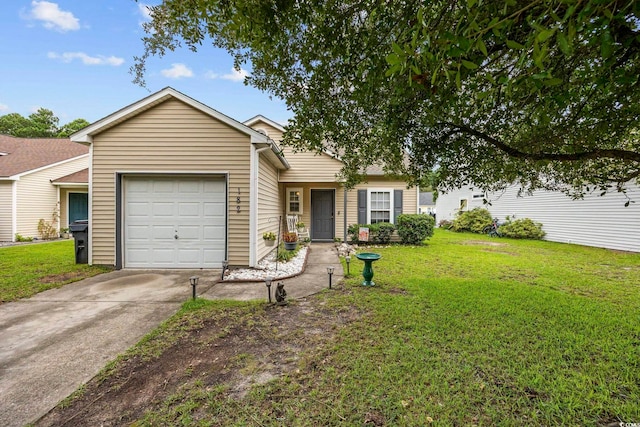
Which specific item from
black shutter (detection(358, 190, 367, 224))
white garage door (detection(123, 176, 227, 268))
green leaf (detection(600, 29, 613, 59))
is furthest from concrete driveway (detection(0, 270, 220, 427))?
black shutter (detection(358, 190, 367, 224))

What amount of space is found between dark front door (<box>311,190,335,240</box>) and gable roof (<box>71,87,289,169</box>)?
5604mm

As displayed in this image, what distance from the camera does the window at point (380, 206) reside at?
1204 cm

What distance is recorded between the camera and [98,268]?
6793 millimetres

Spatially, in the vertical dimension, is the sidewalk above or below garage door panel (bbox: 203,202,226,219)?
below

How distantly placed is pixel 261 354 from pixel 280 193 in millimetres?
9013

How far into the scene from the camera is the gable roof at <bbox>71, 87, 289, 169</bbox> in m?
6.64

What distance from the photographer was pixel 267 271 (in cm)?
676

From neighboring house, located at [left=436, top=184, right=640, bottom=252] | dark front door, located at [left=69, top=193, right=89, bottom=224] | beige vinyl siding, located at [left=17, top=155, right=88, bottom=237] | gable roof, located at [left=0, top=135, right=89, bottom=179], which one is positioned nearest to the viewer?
neighboring house, located at [left=436, top=184, right=640, bottom=252]

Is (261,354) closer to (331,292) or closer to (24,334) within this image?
(331,292)

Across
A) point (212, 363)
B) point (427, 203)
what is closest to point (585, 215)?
point (212, 363)

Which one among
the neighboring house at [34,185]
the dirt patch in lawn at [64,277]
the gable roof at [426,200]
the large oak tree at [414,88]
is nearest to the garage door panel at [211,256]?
the dirt patch in lawn at [64,277]

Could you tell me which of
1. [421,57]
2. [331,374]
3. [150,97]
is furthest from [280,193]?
[421,57]

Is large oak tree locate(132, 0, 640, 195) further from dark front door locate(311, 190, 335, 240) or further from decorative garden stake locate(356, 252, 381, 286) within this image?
dark front door locate(311, 190, 335, 240)

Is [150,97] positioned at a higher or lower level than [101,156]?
higher
